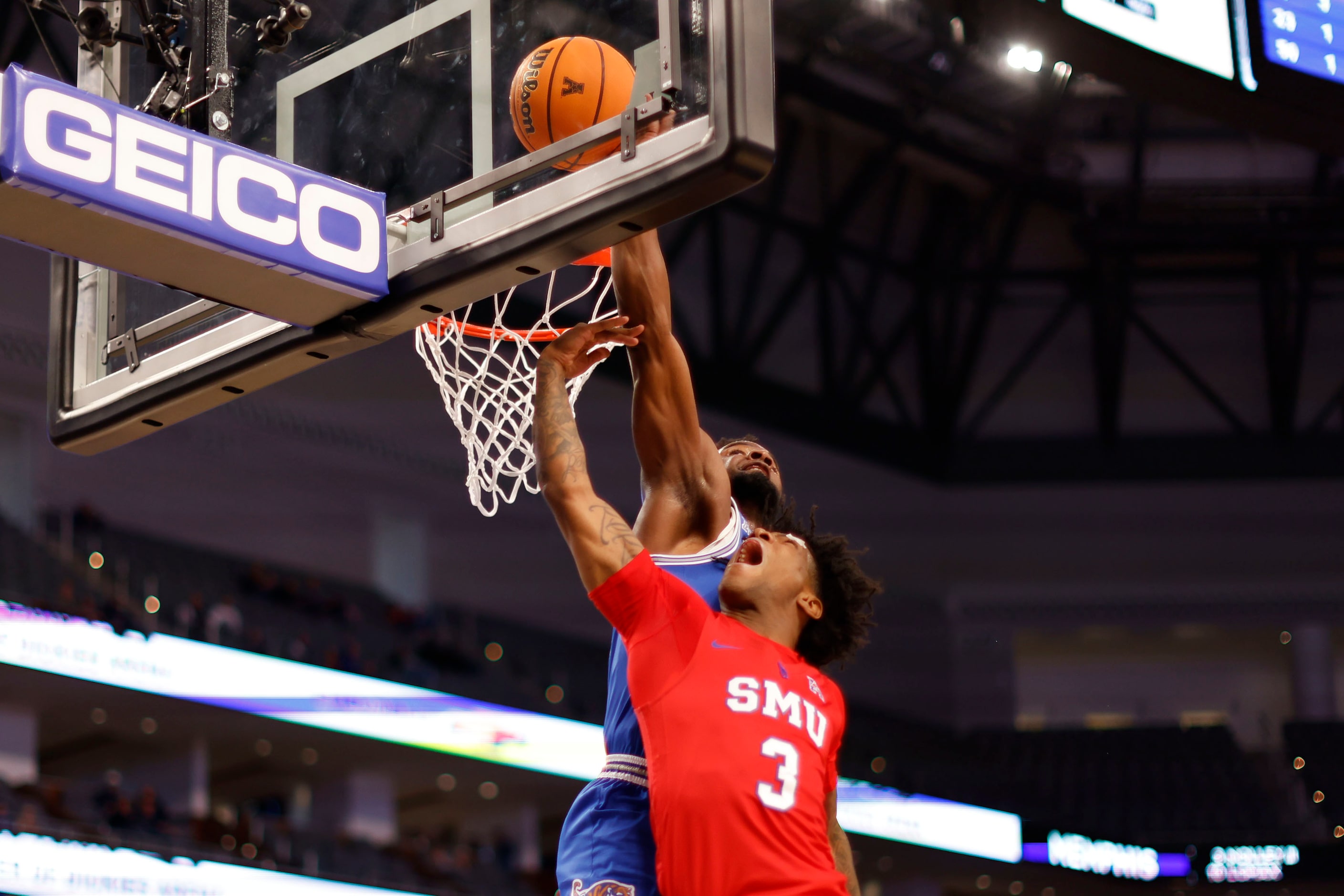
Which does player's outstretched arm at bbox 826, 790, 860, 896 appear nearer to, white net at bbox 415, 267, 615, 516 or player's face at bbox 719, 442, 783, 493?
player's face at bbox 719, 442, 783, 493

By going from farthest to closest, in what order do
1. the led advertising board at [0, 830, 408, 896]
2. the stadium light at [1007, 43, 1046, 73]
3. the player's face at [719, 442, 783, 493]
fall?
the led advertising board at [0, 830, 408, 896] < the stadium light at [1007, 43, 1046, 73] < the player's face at [719, 442, 783, 493]

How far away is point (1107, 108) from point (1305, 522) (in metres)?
6.75

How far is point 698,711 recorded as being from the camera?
127 inches

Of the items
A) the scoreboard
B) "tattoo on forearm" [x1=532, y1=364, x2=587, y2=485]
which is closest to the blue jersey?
"tattoo on forearm" [x1=532, y1=364, x2=587, y2=485]

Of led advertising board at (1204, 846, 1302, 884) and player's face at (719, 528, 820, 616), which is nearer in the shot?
player's face at (719, 528, 820, 616)

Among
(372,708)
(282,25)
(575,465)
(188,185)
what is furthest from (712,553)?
(372,708)

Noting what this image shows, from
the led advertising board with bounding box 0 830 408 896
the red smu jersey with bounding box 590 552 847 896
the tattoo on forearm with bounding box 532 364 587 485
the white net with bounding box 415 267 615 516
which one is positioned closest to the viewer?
the red smu jersey with bounding box 590 552 847 896

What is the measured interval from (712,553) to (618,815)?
655mm

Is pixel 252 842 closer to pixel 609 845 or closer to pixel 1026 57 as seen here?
pixel 1026 57

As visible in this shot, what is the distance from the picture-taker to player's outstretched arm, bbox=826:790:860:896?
147 inches

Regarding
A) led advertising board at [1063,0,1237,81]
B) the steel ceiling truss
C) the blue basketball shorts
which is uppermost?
the steel ceiling truss

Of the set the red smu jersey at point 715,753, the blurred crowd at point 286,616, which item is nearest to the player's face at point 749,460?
the red smu jersey at point 715,753

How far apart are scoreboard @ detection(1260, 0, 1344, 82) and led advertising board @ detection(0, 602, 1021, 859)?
29.7ft

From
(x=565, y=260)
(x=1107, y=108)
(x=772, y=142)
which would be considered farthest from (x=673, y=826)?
(x=1107, y=108)
